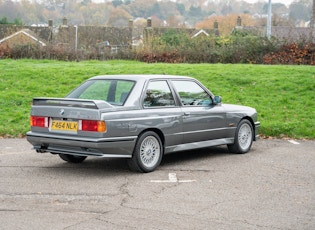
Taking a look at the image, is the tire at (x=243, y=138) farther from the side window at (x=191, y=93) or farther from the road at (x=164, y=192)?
the side window at (x=191, y=93)

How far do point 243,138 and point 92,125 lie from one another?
12.8ft

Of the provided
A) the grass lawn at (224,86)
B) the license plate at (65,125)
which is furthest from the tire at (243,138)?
the license plate at (65,125)

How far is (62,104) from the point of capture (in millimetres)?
8703

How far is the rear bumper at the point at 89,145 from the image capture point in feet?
27.2

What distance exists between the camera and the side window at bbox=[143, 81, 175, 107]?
30.5 feet

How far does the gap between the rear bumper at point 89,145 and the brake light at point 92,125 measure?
0.15m

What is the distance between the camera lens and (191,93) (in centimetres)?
1025

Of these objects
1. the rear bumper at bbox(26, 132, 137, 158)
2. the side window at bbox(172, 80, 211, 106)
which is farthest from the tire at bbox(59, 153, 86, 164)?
the side window at bbox(172, 80, 211, 106)

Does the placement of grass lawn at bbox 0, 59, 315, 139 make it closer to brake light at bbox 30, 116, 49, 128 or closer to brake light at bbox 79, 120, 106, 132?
brake light at bbox 30, 116, 49, 128

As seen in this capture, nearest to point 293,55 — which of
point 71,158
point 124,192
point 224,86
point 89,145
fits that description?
point 224,86

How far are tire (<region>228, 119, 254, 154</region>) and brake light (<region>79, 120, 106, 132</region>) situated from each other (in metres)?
3.48

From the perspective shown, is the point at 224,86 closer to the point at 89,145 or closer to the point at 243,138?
the point at 243,138

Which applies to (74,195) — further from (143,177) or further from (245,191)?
(245,191)

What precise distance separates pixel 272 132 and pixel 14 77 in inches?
354
